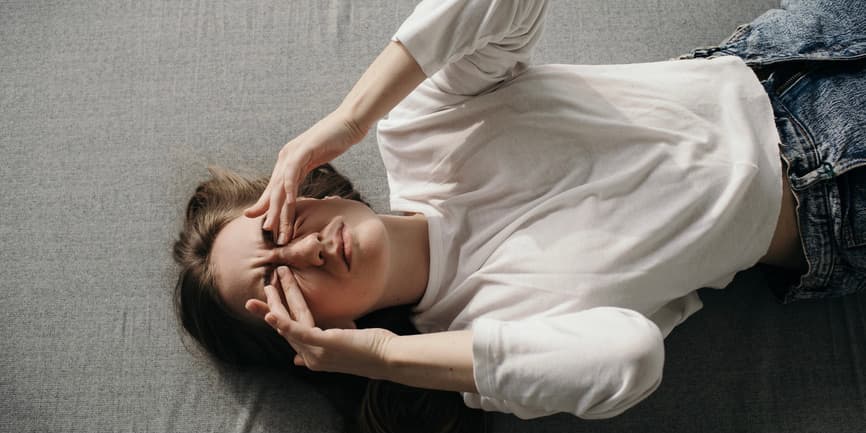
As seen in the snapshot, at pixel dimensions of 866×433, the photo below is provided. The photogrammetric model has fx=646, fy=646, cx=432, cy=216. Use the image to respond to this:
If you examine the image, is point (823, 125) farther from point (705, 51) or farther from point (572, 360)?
point (572, 360)

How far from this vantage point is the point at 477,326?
91 cm

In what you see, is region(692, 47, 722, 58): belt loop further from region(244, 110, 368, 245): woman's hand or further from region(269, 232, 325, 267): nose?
region(269, 232, 325, 267): nose

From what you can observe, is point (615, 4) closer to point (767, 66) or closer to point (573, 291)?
point (767, 66)

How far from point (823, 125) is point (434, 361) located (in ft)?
2.40

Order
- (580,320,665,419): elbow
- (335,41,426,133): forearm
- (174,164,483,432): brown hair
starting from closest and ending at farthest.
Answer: (580,320,665,419): elbow
(335,41,426,133): forearm
(174,164,483,432): brown hair

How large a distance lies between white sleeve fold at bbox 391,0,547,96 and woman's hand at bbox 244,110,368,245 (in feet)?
0.51

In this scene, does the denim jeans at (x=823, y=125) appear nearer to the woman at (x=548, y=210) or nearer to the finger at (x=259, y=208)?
the woman at (x=548, y=210)

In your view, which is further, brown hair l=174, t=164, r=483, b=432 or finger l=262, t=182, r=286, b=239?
brown hair l=174, t=164, r=483, b=432

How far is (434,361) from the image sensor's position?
93cm

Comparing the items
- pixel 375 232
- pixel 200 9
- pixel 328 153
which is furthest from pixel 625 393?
pixel 200 9

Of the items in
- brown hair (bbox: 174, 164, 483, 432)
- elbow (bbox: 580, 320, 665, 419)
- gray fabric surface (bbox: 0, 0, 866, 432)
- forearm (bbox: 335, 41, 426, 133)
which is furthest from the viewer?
gray fabric surface (bbox: 0, 0, 866, 432)

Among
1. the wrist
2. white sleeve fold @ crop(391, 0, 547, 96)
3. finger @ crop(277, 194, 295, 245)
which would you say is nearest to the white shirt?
white sleeve fold @ crop(391, 0, 547, 96)

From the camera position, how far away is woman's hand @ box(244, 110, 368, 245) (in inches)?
37.7

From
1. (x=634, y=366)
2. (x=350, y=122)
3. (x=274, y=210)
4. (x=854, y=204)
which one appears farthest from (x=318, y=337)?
(x=854, y=204)
